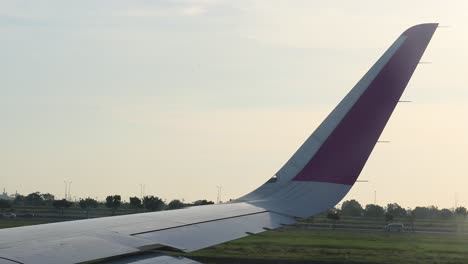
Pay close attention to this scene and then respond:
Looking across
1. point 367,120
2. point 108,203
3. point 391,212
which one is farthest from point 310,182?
point 391,212

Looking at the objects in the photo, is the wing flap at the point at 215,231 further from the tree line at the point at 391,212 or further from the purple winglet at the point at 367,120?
→ the tree line at the point at 391,212

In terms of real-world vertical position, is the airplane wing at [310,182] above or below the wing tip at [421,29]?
below

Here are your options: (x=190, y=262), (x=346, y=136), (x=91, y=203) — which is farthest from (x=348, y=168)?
(x=91, y=203)

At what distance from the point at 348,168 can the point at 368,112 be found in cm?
60

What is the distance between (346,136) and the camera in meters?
8.40

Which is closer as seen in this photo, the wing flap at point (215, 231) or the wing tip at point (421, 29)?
the wing flap at point (215, 231)

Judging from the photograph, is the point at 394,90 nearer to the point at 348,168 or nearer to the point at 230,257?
the point at 348,168

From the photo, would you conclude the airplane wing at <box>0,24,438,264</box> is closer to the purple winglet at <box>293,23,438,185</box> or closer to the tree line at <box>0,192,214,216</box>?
the purple winglet at <box>293,23,438,185</box>

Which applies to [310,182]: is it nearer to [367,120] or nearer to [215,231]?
[367,120]

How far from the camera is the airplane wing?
276 inches

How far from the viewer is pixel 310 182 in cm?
859

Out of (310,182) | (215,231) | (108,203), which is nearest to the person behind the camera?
(215,231)

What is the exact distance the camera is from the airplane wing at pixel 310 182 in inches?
276

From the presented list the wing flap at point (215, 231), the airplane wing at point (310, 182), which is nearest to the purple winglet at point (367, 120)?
the airplane wing at point (310, 182)
